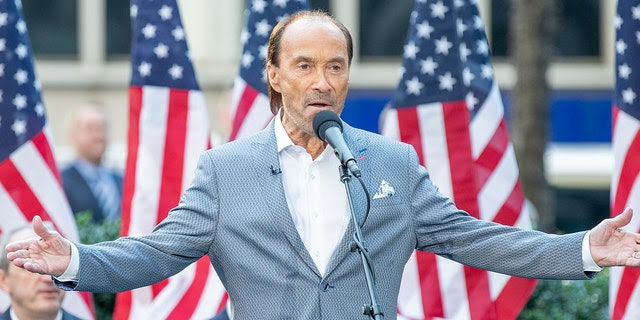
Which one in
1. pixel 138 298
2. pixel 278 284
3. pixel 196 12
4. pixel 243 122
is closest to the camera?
pixel 278 284

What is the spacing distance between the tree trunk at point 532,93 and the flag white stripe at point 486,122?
15.2ft

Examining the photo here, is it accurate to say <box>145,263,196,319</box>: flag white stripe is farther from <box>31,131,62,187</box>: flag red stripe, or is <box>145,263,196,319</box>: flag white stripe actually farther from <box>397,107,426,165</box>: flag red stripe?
<box>397,107,426,165</box>: flag red stripe

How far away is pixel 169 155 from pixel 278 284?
323cm

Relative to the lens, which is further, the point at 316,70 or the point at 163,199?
the point at 163,199

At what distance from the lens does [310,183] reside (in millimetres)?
4438

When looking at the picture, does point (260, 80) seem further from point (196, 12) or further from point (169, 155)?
point (196, 12)

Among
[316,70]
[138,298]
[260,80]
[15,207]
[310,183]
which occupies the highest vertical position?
[316,70]

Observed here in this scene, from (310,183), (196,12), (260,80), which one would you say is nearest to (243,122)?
(260,80)

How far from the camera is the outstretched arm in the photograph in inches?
168

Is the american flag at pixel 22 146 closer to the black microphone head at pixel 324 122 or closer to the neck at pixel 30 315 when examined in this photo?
the neck at pixel 30 315

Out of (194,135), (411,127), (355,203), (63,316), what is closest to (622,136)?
(411,127)

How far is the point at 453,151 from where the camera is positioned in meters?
7.36

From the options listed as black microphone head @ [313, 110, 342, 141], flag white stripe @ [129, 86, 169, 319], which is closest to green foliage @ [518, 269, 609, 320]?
flag white stripe @ [129, 86, 169, 319]

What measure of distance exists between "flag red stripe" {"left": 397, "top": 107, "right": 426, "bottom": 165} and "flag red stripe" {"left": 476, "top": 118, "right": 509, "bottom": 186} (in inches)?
15.4
